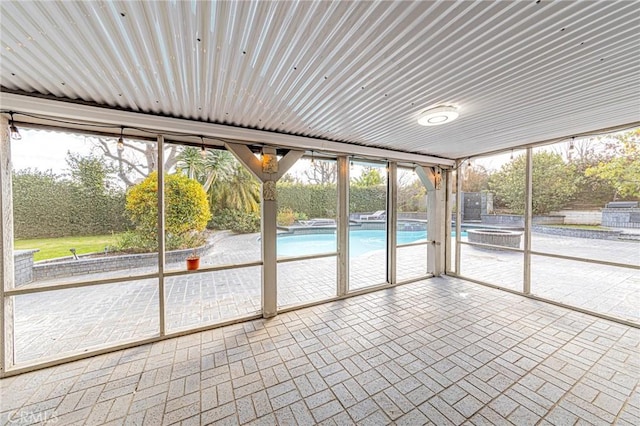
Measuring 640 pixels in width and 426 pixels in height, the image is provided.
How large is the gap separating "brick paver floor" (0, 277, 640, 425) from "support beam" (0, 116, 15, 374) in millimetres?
310

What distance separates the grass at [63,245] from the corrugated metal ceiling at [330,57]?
1813 mm

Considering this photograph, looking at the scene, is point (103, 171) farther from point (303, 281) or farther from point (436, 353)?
point (436, 353)

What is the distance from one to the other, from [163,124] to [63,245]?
216 centimetres

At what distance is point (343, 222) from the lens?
13.7 ft

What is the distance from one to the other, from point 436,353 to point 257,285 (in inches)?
133

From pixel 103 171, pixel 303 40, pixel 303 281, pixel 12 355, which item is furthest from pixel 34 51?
pixel 303 281

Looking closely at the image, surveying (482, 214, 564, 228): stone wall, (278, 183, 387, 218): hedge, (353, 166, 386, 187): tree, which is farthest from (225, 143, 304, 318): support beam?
(482, 214, 564, 228): stone wall

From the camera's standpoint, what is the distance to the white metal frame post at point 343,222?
164 inches

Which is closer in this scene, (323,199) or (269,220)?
(269,220)

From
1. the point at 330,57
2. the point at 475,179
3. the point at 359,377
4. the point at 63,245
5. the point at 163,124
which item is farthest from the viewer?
the point at 475,179

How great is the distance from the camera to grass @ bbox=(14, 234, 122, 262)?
2875mm

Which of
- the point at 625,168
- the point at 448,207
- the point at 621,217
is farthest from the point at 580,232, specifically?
the point at 448,207

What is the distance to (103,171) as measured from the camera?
3.23 meters

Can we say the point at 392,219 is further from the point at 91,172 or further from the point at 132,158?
the point at 91,172
